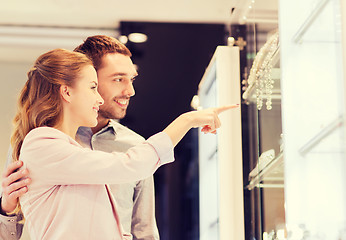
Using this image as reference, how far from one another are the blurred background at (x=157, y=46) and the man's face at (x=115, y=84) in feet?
6.25

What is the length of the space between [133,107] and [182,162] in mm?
593

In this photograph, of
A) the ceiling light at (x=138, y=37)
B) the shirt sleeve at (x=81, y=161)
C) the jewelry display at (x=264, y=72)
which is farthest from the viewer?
the ceiling light at (x=138, y=37)

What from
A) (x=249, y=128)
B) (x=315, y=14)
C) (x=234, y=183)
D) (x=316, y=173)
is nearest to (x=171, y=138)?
(x=316, y=173)

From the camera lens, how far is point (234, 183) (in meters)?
3.00

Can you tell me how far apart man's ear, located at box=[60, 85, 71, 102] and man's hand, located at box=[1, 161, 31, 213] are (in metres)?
0.24

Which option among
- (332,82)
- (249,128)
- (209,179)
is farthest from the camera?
(209,179)

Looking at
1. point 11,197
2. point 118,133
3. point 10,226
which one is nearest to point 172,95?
point 118,133

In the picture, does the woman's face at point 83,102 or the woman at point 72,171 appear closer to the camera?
the woman at point 72,171

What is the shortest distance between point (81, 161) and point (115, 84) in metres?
1.01

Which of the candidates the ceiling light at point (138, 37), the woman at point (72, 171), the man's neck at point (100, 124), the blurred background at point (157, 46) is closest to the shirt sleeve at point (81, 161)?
the woman at point (72, 171)

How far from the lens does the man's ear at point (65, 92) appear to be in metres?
1.72

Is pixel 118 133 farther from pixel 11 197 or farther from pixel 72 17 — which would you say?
pixel 72 17

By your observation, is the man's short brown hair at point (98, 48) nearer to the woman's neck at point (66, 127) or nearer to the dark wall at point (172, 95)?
the woman's neck at point (66, 127)

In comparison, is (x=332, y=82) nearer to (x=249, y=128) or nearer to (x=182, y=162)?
(x=249, y=128)
